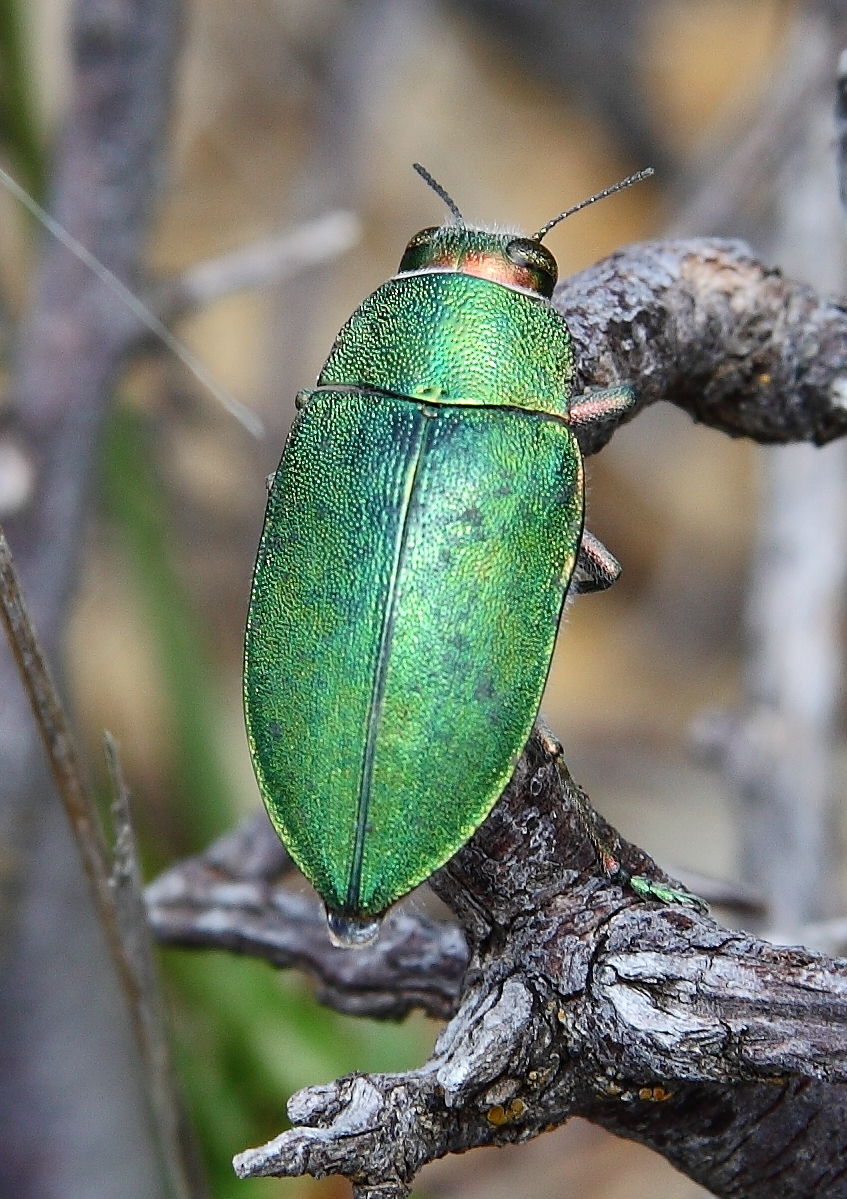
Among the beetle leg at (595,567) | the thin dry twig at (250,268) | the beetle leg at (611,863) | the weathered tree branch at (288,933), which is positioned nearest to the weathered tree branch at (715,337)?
the beetle leg at (595,567)

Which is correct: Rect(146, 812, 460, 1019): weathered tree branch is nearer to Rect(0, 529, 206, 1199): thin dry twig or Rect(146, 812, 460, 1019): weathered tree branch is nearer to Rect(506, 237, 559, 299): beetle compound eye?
Rect(0, 529, 206, 1199): thin dry twig

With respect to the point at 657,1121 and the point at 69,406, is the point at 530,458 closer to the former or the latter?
the point at 657,1121

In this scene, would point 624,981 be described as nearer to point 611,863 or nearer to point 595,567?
point 611,863

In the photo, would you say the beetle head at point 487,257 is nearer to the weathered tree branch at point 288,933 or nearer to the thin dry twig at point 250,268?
the thin dry twig at point 250,268

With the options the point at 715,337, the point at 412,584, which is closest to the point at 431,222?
the point at 715,337

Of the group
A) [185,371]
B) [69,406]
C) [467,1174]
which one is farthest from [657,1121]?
[185,371]

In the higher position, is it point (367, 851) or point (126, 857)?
point (126, 857)
